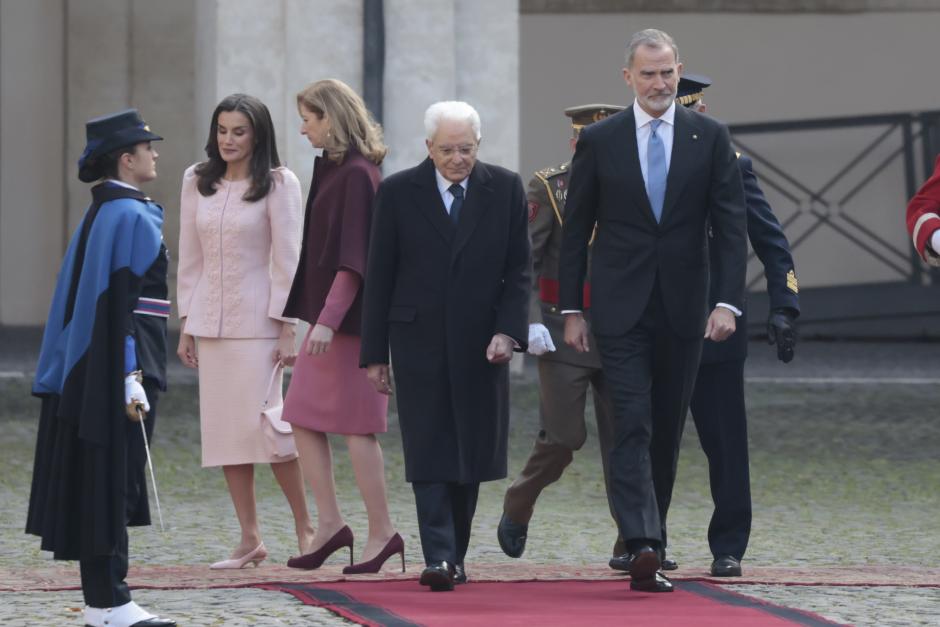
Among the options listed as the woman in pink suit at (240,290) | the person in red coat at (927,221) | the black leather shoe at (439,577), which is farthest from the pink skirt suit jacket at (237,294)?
the person in red coat at (927,221)

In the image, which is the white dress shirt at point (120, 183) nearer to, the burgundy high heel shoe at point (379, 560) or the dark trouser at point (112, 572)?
the dark trouser at point (112, 572)

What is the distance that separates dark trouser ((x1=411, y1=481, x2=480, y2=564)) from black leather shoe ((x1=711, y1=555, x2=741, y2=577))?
2.75 feet

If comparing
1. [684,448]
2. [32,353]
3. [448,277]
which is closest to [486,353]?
[448,277]

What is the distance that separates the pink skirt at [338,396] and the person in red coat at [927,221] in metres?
2.01

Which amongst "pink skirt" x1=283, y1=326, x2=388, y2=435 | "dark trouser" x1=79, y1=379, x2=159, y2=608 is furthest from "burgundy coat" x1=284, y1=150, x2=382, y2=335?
"dark trouser" x1=79, y1=379, x2=159, y2=608

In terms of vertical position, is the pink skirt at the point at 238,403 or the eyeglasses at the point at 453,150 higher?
the eyeglasses at the point at 453,150

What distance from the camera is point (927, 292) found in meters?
19.2

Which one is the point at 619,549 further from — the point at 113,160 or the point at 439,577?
the point at 113,160

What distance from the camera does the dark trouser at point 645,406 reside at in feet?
22.4

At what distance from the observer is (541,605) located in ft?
21.5

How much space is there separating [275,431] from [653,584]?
1656mm

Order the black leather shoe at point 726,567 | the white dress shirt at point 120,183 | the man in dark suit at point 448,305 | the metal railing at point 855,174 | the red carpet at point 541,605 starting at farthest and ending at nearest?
the metal railing at point 855,174 < the black leather shoe at point 726,567 < the man in dark suit at point 448,305 < the white dress shirt at point 120,183 < the red carpet at point 541,605

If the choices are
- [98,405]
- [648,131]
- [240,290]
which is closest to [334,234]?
[240,290]

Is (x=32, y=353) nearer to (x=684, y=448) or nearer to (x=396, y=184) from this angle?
(x=684, y=448)
